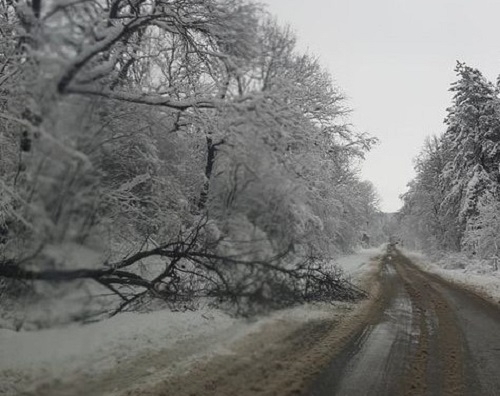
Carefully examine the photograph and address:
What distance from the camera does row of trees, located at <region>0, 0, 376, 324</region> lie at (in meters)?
3.26

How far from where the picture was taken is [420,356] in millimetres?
8000

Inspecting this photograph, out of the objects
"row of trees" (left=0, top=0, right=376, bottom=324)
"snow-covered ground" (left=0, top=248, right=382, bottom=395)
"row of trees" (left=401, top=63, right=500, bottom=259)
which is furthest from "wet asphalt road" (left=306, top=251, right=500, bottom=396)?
"row of trees" (left=401, top=63, right=500, bottom=259)

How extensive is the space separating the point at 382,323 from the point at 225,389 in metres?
6.02

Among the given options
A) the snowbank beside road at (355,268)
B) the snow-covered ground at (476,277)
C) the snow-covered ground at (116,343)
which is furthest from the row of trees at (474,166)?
the snow-covered ground at (116,343)

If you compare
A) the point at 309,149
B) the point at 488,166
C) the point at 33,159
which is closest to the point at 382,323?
the point at 309,149

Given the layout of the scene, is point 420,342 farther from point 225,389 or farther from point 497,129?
point 497,129

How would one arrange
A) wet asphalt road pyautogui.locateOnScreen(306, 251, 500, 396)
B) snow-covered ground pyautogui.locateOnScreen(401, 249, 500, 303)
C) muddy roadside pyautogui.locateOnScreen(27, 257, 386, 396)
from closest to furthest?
muddy roadside pyautogui.locateOnScreen(27, 257, 386, 396) → wet asphalt road pyautogui.locateOnScreen(306, 251, 500, 396) → snow-covered ground pyautogui.locateOnScreen(401, 249, 500, 303)

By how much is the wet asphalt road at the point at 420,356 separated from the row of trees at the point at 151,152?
4.87ft

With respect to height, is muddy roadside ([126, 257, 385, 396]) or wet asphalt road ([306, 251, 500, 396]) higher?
wet asphalt road ([306, 251, 500, 396])

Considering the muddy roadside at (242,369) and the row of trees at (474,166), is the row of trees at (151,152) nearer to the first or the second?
the muddy roadside at (242,369)

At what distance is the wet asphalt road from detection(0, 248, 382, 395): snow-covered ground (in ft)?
3.62

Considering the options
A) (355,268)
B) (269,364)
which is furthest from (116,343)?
(355,268)

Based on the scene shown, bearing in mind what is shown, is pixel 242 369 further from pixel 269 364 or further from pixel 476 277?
pixel 476 277

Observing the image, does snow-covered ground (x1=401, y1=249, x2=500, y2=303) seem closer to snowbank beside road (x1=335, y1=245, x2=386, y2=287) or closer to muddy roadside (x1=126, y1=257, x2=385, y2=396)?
snowbank beside road (x1=335, y1=245, x2=386, y2=287)
